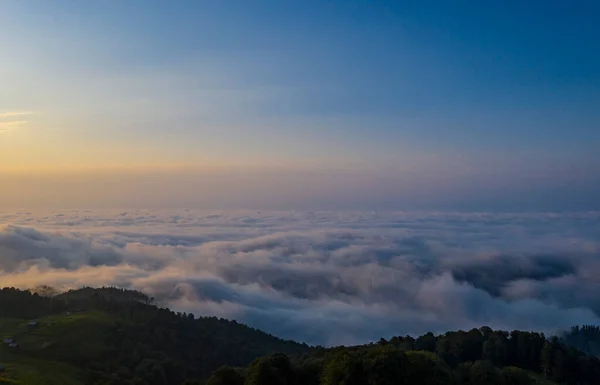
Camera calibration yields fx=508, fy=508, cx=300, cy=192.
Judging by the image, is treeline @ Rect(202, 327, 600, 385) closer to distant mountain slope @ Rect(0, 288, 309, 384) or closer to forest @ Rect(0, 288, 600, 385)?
forest @ Rect(0, 288, 600, 385)

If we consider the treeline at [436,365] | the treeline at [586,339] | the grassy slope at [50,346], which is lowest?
the treeline at [586,339]

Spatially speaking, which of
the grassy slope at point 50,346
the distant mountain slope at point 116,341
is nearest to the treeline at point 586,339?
the distant mountain slope at point 116,341

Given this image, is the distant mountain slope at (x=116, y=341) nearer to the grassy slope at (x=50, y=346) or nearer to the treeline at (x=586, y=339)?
the grassy slope at (x=50, y=346)

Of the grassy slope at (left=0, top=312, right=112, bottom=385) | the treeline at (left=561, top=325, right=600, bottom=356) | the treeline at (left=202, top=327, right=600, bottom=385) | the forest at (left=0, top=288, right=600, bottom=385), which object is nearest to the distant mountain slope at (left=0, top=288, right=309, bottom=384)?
the grassy slope at (left=0, top=312, right=112, bottom=385)

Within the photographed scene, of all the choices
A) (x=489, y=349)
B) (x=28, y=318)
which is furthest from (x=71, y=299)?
(x=489, y=349)

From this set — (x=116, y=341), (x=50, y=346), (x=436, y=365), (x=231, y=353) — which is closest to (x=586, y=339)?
(x=231, y=353)

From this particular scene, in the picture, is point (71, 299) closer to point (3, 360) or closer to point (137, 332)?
point (137, 332)

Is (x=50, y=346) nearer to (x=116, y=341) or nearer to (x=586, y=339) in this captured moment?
(x=116, y=341)
